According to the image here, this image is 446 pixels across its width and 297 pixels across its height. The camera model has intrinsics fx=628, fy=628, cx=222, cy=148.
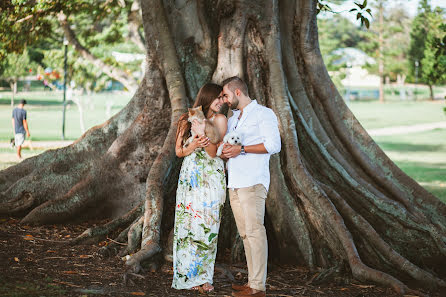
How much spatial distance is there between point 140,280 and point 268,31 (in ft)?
11.4

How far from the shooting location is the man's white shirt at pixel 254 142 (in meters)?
5.11

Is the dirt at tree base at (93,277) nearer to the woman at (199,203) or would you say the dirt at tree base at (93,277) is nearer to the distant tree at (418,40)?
the woman at (199,203)

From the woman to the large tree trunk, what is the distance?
0.74 metres

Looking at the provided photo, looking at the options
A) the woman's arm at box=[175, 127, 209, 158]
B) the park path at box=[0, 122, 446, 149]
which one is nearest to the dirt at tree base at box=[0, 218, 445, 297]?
the woman's arm at box=[175, 127, 209, 158]

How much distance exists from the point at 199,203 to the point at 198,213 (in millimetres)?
89

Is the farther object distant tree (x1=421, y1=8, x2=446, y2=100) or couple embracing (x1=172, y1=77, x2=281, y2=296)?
distant tree (x1=421, y1=8, x2=446, y2=100)

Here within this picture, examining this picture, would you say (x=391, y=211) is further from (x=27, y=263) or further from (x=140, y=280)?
(x=27, y=263)

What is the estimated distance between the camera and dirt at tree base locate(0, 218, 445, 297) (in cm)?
537

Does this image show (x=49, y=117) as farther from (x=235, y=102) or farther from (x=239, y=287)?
(x=235, y=102)

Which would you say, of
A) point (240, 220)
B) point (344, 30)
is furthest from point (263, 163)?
point (344, 30)

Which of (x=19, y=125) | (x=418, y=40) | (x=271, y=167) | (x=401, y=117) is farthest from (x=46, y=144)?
(x=418, y=40)

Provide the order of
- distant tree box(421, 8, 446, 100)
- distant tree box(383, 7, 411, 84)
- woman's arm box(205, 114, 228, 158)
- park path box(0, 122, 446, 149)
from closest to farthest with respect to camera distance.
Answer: woman's arm box(205, 114, 228, 158)
distant tree box(421, 8, 446, 100)
park path box(0, 122, 446, 149)
distant tree box(383, 7, 411, 84)

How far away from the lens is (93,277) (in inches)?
231

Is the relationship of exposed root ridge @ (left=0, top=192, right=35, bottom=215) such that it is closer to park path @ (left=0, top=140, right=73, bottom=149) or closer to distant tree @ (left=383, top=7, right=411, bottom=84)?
park path @ (left=0, top=140, right=73, bottom=149)
